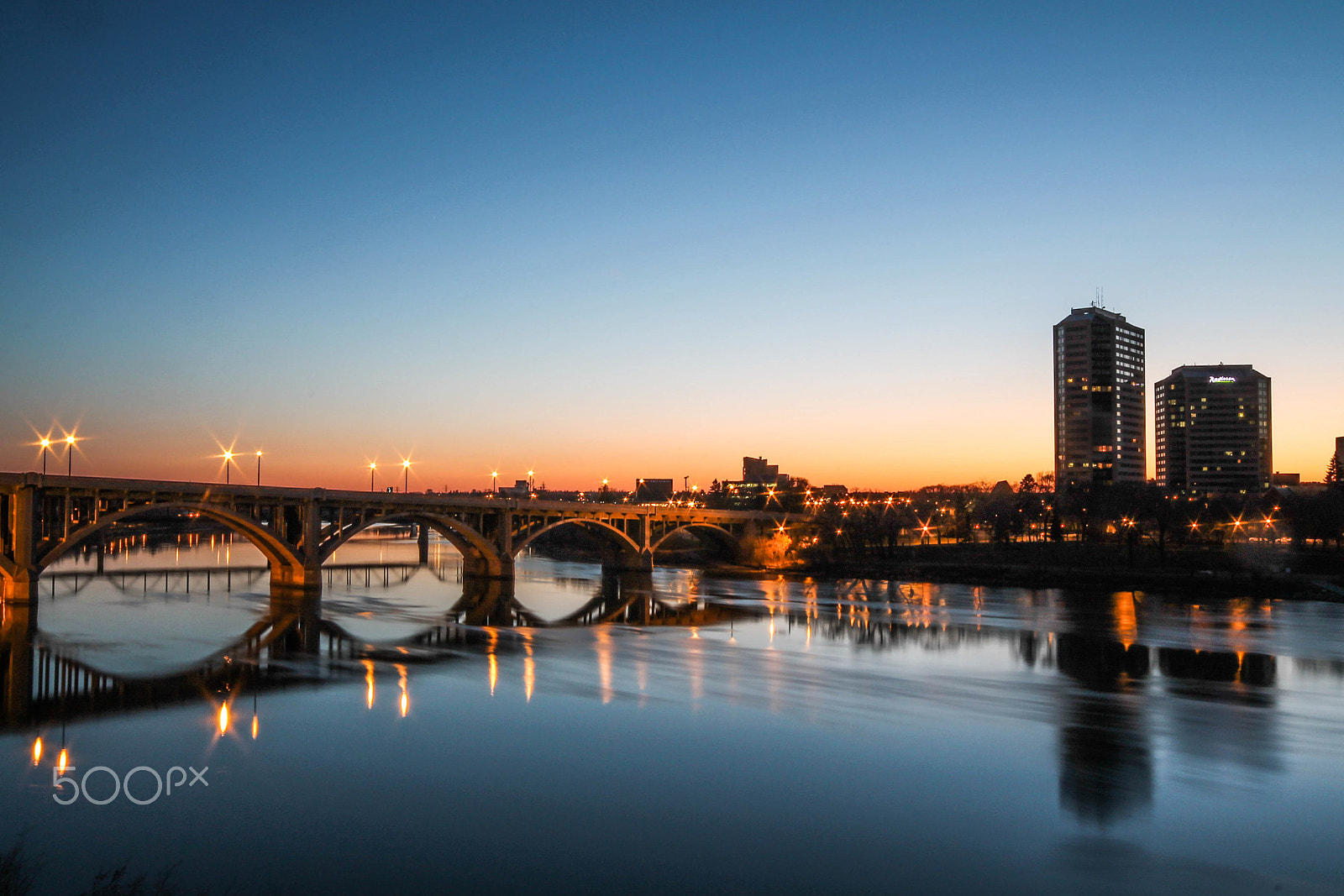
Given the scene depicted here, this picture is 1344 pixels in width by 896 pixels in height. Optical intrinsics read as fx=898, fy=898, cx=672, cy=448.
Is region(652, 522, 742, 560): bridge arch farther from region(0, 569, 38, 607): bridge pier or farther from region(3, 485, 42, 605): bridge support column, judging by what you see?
region(3, 485, 42, 605): bridge support column

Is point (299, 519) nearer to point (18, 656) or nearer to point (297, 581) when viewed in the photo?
point (297, 581)

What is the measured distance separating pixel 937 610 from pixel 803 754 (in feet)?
126

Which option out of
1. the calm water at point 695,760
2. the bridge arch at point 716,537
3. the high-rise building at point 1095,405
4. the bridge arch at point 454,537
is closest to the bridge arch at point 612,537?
the bridge arch at point 716,537

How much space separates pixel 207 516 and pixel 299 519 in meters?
5.81

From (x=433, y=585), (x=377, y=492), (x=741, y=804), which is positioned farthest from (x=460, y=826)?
(x=433, y=585)

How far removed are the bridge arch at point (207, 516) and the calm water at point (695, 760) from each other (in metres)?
3.88

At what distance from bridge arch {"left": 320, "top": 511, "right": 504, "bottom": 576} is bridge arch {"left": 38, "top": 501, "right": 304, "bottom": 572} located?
2.65 metres

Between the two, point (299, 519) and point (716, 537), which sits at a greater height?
point (299, 519)

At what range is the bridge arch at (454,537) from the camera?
6222 cm

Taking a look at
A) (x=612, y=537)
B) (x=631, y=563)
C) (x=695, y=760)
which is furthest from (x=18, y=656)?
(x=631, y=563)

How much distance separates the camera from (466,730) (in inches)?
993

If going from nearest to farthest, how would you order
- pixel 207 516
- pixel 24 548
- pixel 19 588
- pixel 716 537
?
pixel 24 548, pixel 19 588, pixel 207 516, pixel 716 537

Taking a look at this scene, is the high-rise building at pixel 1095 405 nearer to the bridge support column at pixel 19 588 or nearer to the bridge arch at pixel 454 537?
the bridge arch at pixel 454 537

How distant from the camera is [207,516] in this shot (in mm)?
58062
